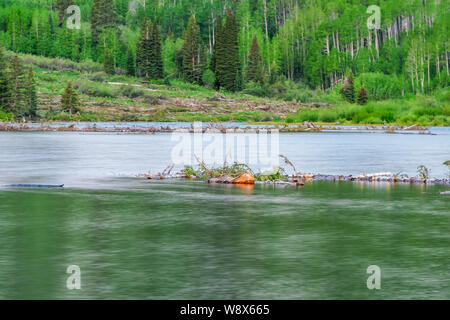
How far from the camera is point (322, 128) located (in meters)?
76.9

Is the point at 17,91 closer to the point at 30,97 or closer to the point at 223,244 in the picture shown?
the point at 30,97

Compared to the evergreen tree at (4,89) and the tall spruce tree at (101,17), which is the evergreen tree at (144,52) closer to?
the tall spruce tree at (101,17)

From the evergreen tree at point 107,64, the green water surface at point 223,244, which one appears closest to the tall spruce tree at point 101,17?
the evergreen tree at point 107,64

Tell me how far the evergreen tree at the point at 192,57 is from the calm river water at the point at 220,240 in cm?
10075

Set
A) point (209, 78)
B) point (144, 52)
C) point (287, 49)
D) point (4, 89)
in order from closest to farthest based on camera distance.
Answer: point (4, 89)
point (144, 52)
point (209, 78)
point (287, 49)

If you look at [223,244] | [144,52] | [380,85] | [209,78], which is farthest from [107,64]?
[223,244]

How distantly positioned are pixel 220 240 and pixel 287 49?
12919 centimetres

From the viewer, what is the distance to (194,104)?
10031 centimetres

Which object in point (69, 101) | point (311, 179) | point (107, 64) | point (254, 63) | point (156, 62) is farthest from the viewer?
point (254, 63)

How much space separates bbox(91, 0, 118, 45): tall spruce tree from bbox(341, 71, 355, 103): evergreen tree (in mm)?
57938

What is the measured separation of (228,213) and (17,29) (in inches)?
5326

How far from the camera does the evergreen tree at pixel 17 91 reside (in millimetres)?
85000
